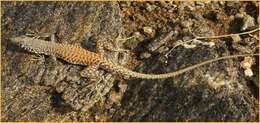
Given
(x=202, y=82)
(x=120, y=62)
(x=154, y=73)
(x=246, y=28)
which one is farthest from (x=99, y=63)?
(x=246, y=28)

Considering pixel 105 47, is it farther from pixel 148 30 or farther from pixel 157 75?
pixel 157 75

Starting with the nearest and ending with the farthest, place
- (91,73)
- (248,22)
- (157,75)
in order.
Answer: (157,75) < (91,73) < (248,22)

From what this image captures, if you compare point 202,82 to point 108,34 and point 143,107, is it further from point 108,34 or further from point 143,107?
point 108,34

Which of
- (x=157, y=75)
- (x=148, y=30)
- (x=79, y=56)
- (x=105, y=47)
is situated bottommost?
(x=157, y=75)

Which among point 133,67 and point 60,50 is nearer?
point 133,67

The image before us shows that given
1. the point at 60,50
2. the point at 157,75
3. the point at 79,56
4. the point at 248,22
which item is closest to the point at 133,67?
the point at 157,75

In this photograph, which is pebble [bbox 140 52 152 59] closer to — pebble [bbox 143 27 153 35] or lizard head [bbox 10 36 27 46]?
pebble [bbox 143 27 153 35]

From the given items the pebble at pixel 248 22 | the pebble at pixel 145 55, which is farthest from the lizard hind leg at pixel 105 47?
the pebble at pixel 248 22

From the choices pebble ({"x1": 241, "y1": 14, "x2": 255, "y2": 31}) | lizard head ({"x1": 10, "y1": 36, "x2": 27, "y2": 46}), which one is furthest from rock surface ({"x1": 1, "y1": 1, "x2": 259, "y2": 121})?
lizard head ({"x1": 10, "y1": 36, "x2": 27, "y2": 46})
